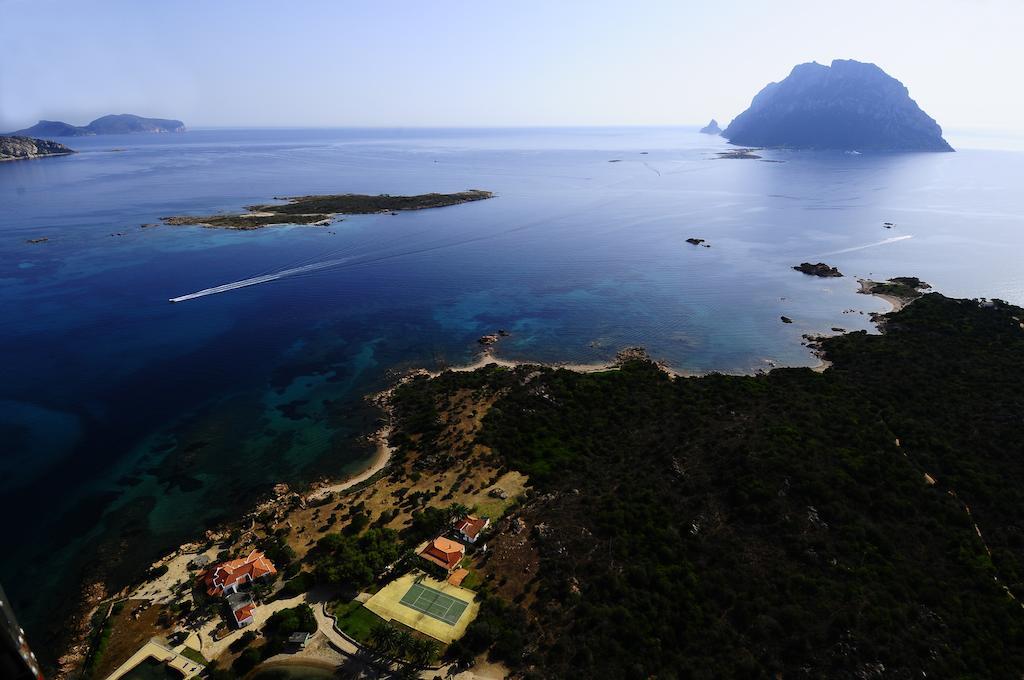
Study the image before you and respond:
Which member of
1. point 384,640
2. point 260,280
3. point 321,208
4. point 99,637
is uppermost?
point 321,208

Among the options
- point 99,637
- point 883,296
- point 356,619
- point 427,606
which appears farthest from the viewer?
point 883,296

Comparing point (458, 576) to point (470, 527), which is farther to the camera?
point (470, 527)

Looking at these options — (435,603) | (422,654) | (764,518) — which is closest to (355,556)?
(435,603)

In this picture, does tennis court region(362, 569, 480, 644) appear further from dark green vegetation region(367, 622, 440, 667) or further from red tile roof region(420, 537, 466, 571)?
red tile roof region(420, 537, 466, 571)

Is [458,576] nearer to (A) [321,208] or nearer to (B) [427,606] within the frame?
(B) [427,606]

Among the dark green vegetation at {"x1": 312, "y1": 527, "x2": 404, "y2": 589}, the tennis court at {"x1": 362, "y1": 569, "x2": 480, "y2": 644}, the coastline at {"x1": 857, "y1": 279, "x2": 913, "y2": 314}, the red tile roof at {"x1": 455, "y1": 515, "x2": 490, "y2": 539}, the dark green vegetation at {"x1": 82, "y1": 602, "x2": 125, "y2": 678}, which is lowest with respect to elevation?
Answer: the dark green vegetation at {"x1": 82, "y1": 602, "x2": 125, "y2": 678}

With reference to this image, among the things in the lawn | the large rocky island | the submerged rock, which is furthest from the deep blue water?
the lawn
